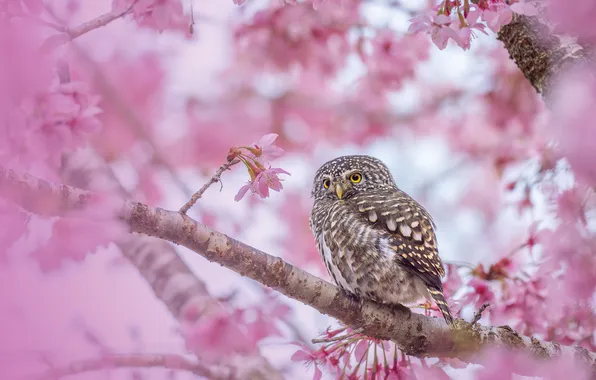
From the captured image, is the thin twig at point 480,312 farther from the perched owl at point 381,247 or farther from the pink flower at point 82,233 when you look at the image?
the pink flower at point 82,233

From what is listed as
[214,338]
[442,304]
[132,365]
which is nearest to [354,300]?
[442,304]

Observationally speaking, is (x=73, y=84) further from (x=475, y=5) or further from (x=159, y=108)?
(x=159, y=108)

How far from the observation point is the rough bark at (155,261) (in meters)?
3.98

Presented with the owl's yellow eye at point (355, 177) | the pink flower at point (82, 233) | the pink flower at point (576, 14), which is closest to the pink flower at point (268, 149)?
the pink flower at point (82, 233)

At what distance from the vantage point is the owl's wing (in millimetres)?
3438

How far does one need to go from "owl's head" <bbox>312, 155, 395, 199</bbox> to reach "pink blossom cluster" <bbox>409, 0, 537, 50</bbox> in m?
1.47

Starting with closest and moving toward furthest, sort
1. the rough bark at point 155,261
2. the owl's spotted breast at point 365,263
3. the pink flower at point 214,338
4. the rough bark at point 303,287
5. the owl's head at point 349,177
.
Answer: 1. the rough bark at point 303,287
2. the owl's spotted breast at point 365,263
3. the pink flower at point 214,338
4. the rough bark at point 155,261
5. the owl's head at point 349,177

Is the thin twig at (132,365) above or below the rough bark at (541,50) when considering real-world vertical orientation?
below

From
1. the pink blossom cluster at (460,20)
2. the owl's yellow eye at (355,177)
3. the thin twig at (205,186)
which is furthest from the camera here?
the owl's yellow eye at (355,177)

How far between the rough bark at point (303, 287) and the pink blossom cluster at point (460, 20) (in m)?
1.19

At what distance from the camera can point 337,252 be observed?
3.65m

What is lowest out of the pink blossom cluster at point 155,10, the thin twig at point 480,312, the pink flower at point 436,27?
the thin twig at point 480,312

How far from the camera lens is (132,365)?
330cm

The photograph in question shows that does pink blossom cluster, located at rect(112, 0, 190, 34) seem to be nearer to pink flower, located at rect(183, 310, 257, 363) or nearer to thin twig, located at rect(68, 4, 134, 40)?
thin twig, located at rect(68, 4, 134, 40)
